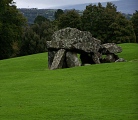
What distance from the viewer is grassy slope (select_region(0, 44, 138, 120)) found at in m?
12.5

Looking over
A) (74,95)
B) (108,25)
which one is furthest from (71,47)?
(108,25)

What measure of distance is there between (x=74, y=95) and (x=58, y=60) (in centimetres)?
1230

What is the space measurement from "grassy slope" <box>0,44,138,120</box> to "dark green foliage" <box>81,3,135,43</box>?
136 feet

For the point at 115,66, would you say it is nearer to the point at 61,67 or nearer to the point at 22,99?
the point at 61,67

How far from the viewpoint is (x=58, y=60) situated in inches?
1108

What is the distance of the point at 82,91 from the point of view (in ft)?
55.7

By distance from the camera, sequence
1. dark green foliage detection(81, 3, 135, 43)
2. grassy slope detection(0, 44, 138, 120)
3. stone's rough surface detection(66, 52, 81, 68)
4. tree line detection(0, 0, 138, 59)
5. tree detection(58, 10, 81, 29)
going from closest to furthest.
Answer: grassy slope detection(0, 44, 138, 120) → stone's rough surface detection(66, 52, 81, 68) → tree line detection(0, 0, 138, 59) → dark green foliage detection(81, 3, 135, 43) → tree detection(58, 10, 81, 29)

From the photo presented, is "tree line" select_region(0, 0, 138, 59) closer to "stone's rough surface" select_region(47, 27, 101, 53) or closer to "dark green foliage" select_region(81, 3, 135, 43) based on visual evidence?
"dark green foliage" select_region(81, 3, 135, 43)

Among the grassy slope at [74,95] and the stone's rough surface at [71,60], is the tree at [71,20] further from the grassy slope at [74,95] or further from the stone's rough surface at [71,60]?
the grassy slope at [74,95]

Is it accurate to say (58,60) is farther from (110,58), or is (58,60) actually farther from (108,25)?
(108,25)

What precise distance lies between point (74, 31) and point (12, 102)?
1452 cm

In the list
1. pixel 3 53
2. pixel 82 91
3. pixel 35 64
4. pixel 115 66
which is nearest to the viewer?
pixel 82 91

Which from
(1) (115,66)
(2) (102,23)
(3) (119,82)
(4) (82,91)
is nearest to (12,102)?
(4) (82,91)

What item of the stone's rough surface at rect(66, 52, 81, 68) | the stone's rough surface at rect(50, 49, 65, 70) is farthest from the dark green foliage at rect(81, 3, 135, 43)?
the stone's rough surface at rect(50, 49, 65, 70)
